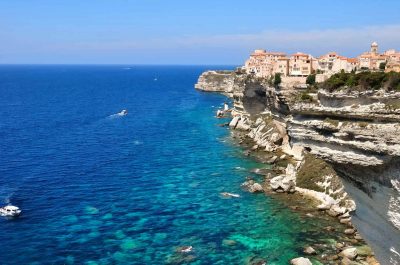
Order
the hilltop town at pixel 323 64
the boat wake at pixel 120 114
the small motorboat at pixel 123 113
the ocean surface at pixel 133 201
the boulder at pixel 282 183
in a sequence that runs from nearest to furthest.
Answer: the ocean surface at pixel 133 201 → the boulder at pixel 282 183 → the hilltop town at pixel 323 64 → the boat wake at pixel 120 114 → the small motorboat at pixel 123 113

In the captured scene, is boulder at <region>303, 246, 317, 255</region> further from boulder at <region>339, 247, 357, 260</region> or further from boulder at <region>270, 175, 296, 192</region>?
Result: boulder at <region>270, 175, 296, 192</region>

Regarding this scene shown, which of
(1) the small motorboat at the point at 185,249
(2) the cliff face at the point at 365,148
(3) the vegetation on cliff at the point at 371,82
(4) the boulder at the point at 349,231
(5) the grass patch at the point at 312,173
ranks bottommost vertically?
(1) the small motorboat at the point at 185,249

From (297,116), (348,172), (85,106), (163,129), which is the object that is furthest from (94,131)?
(348,172)

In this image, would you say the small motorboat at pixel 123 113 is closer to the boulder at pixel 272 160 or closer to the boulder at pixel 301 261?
the boulder at pixel 272 160

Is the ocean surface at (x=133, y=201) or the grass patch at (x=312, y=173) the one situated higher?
the grass patch at (x=312, y=173)

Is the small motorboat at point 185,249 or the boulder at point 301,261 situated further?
the small motorboat at point 185,249

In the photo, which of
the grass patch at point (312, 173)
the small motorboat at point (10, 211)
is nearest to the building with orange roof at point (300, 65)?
the grass patch at point (312, 173)

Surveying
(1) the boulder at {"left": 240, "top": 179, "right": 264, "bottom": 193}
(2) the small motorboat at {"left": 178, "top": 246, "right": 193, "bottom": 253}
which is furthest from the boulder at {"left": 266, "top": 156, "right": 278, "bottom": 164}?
(2) the small motorboat at {"left": 178, "top": 246, "right": 193, "bottom": 253}

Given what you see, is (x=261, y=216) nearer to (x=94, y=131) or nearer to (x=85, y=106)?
(x=94, y=131)

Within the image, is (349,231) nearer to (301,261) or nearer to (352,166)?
(301,261)
